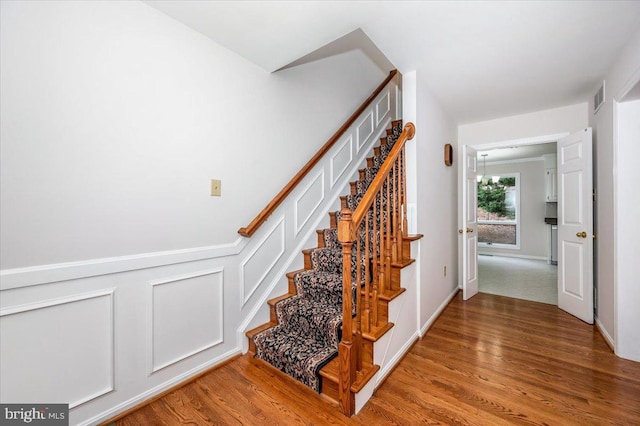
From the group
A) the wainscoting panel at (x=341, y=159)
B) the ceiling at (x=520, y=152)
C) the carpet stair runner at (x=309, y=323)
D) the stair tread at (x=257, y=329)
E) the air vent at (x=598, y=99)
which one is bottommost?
the stair tread at (x=257, y=329)

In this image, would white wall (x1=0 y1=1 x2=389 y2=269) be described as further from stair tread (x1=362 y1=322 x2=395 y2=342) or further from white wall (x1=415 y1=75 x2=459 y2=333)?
white wall (x1=415 y1=75 x2=459 y2=333)

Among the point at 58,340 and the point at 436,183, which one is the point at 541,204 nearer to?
the point at 436,183

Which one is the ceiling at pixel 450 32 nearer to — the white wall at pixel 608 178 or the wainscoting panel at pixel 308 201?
the white wall at pixel 608 178

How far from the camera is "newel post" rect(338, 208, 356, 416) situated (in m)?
1.50

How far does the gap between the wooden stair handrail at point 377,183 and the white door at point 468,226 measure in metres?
1.65

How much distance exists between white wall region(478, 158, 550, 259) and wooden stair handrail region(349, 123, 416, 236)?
578 centimetres

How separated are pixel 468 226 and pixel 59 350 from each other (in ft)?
13.0

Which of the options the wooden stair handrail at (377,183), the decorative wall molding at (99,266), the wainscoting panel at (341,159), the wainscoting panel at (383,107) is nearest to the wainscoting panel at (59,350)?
the decorative wall molding at (99,266)

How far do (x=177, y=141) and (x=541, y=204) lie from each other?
750cm

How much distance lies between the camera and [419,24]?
1786 mm

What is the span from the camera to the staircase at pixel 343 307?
1.53 meters

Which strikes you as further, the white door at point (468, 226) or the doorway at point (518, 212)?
the doorway at point (518, 212)

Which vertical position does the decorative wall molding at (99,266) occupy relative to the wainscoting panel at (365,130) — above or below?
below

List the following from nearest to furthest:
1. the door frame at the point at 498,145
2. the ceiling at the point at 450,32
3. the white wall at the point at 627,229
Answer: the ceiling at the point at 450,32 → the white wall at the point at 627,229 → the door frame at the point at 498,145
